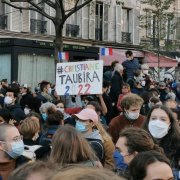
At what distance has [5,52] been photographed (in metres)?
18.8

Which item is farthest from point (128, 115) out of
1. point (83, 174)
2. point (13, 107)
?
point (83, 174)

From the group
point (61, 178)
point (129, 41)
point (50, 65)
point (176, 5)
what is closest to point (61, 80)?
point (61, 178)

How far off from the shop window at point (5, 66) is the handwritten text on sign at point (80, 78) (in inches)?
418

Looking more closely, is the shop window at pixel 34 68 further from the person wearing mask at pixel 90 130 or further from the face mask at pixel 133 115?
the person wearing mask at pixel 90 130

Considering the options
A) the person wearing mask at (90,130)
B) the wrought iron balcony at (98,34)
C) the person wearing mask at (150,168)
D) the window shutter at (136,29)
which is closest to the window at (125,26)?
the window shutter at (136,29)

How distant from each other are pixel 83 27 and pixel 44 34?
3.32 m

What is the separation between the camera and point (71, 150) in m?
3.72

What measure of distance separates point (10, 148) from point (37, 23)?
2059 centimetres

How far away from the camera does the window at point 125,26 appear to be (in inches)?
1176

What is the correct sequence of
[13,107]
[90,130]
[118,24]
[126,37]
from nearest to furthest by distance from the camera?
[90,130], [13,107], [118,24], [126,37]

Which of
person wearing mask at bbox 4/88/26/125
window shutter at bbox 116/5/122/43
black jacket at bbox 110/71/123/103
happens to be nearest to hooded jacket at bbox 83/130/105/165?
person wearing mask at bbox 4/88/26/125

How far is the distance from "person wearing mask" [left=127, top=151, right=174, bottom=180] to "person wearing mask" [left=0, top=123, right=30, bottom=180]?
154cm

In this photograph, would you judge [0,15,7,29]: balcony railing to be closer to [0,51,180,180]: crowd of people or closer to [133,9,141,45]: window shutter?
[133,9,141,45]: window shutter

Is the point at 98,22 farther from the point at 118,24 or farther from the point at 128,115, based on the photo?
the point at 128,115
